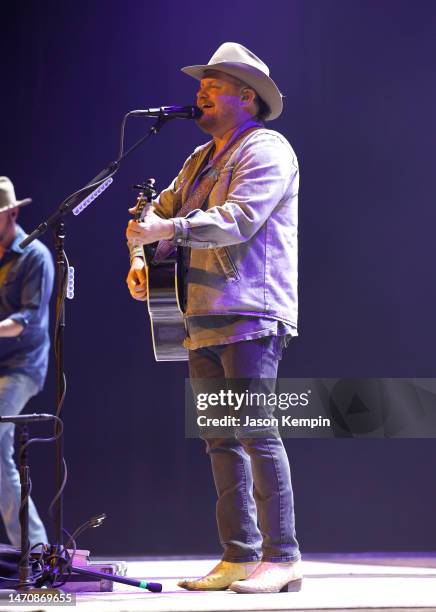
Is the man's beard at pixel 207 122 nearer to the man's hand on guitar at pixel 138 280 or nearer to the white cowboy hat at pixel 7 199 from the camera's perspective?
the man's hand on guitar at pixel 138 280

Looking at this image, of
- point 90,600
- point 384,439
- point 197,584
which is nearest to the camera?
point 90,600

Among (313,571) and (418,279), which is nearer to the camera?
(313,571)

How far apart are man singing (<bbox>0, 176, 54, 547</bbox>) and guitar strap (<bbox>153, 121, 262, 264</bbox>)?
1.47m

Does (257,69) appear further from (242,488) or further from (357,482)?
(357,482)

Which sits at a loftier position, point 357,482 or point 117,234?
point 117,234

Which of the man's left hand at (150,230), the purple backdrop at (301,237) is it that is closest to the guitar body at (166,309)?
the man's left hand at (150,230)

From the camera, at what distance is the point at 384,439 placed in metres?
4.78

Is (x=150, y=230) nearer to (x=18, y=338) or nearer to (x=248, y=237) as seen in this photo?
(x=248, y=237)

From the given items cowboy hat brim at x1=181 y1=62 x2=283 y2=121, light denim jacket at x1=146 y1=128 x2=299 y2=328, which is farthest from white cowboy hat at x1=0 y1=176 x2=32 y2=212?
light denim jacket at x1=146 y1=128 x2=299 y2=328

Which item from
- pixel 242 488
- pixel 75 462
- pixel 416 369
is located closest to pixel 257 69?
pixel 242 488

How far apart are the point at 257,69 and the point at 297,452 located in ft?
7.14

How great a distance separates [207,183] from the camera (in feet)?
10.9

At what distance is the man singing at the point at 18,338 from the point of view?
4.51m

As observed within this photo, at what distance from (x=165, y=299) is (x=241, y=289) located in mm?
327
